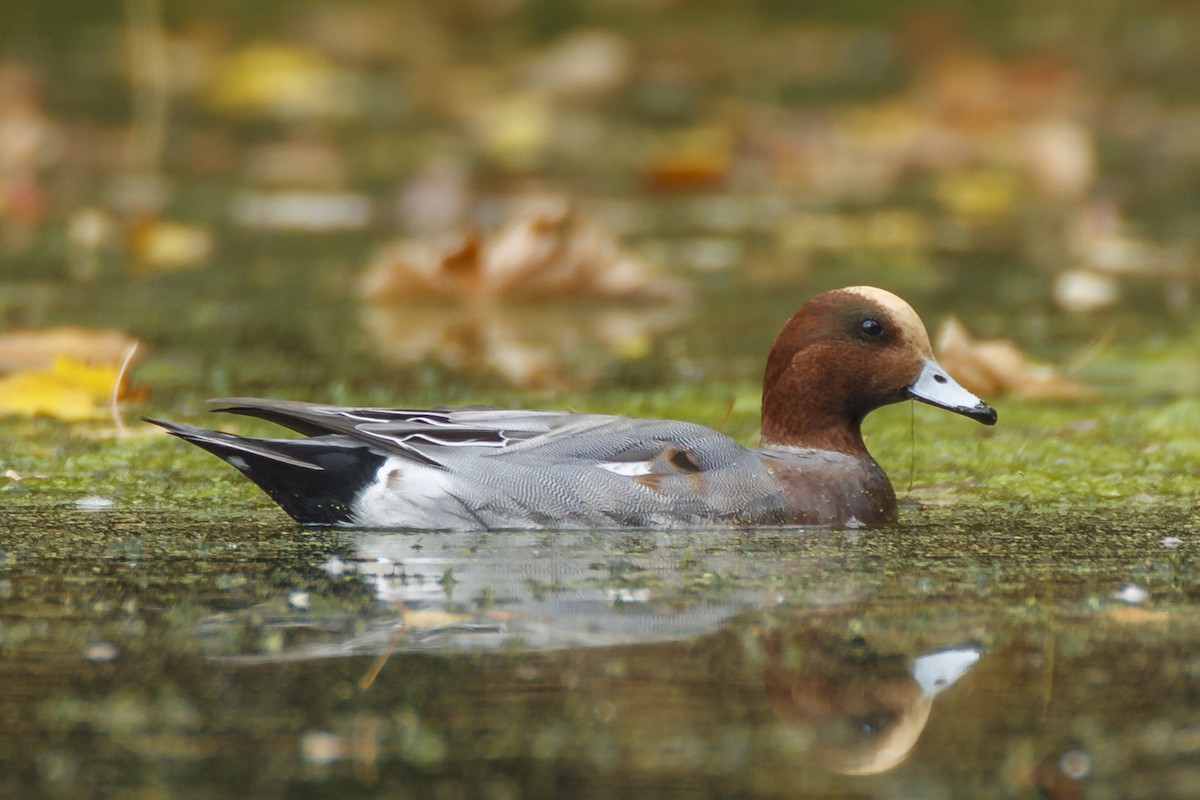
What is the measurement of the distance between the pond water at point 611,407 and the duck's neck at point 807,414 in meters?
0.27

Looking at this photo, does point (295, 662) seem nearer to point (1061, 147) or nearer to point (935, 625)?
point (935, 625)

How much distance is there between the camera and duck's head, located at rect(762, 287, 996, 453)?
5.10 meters

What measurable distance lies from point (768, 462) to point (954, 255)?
5047 millimetres

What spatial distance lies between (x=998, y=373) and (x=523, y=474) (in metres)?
2.44

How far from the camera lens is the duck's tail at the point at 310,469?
467cm

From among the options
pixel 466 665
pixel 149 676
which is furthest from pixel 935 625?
pixel 149 676

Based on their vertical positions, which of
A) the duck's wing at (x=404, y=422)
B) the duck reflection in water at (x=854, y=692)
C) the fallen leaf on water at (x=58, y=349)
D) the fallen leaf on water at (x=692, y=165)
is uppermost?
the fallen leaf on water at (x=692, y=165)

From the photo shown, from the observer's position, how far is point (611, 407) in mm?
6285

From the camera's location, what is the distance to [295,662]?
11.6 feet

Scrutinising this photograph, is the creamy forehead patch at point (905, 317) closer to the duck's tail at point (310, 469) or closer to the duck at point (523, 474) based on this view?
the duck at point (523, 474)

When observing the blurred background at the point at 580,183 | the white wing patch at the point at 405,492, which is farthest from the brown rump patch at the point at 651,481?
the blurred background at the point at 580,183

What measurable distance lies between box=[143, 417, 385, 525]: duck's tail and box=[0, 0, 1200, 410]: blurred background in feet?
5.68

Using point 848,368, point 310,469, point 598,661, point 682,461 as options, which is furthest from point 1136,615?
point 310,469

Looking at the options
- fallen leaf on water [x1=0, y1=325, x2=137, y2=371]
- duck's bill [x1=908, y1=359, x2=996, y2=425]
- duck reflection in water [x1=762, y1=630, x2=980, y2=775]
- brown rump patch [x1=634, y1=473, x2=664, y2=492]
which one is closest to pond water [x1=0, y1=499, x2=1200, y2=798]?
duck reflection in water [x1=762, y1=630, x2=980, y2=775]
